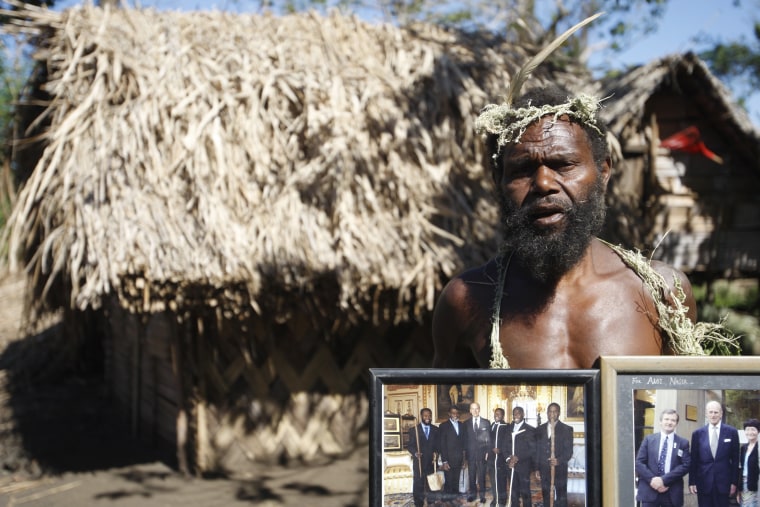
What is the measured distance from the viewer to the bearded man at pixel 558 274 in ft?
5.70

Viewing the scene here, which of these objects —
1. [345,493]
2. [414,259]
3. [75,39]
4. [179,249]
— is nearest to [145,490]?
[345,493]

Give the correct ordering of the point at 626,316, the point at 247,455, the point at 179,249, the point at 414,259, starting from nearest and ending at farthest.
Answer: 1. the point at 626,316
2. the point at 179,249
3. the point at 414,259
4. the point at 247,455

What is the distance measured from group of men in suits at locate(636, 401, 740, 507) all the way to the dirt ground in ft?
13.3

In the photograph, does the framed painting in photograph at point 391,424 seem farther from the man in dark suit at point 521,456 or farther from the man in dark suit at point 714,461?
the man in dark suit at point 714,461

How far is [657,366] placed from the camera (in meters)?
1.43

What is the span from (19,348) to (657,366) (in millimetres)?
9421

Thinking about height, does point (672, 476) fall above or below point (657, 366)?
below

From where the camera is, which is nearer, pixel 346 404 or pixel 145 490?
pixel 145 490

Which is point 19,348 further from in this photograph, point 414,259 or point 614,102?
point 614,102

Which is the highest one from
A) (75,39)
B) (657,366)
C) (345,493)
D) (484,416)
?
→ (75,39)

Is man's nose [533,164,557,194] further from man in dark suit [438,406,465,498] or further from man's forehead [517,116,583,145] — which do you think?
man in dark suit [438,406,465,498]

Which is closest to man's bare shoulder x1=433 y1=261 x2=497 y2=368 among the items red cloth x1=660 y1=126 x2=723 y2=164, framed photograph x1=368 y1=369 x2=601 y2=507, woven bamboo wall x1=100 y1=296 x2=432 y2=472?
framed photograph x1=368 y1=369 x2=601 y2=507

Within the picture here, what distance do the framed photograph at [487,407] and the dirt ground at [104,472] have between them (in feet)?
12.9

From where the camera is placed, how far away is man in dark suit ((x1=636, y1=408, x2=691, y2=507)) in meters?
1.41
